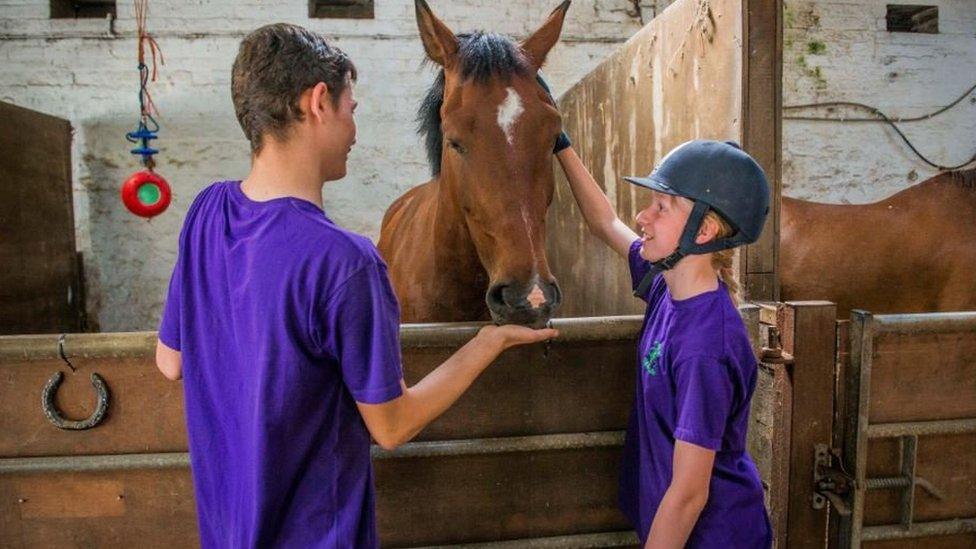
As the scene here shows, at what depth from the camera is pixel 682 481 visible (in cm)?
93

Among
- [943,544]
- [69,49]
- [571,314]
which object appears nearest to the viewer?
[943,544]

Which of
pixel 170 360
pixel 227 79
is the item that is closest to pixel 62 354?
pixel 170 360

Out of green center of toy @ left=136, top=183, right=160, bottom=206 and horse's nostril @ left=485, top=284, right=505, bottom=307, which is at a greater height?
green center of toy @ left=136, top=183, right=160, bottom=206

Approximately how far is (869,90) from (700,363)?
17.6 feet

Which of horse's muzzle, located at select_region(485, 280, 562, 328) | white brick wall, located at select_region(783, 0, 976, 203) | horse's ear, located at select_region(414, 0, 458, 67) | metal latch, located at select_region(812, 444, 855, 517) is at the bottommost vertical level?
metal latch, located at select_region(812, 444, 855, 517)

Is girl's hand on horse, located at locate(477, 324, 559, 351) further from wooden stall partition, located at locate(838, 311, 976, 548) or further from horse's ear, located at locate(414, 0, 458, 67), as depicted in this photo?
horse's ear, located at locate(414, 0, 458, 67)

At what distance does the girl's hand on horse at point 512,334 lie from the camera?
1.03 m

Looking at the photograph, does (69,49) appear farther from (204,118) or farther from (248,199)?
(248,199)

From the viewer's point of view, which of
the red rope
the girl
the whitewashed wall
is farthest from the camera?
the whitewashed wall

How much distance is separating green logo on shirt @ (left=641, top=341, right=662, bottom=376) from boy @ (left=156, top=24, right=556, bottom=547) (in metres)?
0.40

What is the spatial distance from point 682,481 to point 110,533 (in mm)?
1125

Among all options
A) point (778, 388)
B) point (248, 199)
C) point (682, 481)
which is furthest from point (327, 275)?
point (778, 388)

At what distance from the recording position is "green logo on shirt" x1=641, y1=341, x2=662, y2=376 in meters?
1.04

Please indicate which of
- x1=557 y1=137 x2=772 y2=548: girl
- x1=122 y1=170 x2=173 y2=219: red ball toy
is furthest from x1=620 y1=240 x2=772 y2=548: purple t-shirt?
x1=122 y1=170 x2=173 y2=219: red ball toy
